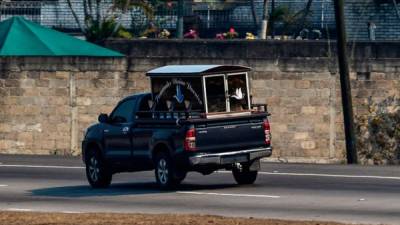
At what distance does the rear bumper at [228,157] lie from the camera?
20453 mm

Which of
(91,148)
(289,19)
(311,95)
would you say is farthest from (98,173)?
(289,19)

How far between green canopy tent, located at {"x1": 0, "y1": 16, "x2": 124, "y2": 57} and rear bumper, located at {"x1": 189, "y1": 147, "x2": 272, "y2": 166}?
45.4 feet

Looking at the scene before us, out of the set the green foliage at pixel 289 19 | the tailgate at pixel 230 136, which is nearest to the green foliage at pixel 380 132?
the tailgate at pixel 230 136

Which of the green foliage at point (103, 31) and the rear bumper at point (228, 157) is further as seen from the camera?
the green foliage at point (103, 31)

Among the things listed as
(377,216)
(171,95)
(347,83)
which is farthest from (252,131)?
(347,83)

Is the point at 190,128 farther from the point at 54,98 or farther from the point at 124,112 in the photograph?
the point at 54,98

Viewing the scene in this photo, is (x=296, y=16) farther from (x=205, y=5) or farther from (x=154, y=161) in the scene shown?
(x=154, y=161)

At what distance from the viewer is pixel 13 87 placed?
33688 mm

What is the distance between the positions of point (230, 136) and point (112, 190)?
257 centimetres

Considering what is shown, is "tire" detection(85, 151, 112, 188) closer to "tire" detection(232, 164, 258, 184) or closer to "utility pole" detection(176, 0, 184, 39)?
"tire" detection(232, 164, 258, 184)

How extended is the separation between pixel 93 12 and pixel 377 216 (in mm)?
33102

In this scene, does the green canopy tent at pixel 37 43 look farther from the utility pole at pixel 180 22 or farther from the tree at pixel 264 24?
the tree at pixel 264 24

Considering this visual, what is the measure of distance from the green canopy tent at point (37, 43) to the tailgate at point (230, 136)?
13704 millimetres

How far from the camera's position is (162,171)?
68.9 feet
